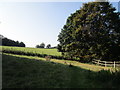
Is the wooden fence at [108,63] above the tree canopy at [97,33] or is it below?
below

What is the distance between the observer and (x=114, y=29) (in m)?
19.1

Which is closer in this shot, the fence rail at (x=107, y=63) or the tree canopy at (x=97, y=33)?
the fence rail at (x=107, y=63)

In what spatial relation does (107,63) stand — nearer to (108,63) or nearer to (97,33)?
(108,63)

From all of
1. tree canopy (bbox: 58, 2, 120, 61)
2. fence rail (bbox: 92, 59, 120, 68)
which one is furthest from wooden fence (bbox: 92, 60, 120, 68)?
tree canopy (bbox: 58, 2, 120, 61)

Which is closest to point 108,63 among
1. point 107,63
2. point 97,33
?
point 107,63

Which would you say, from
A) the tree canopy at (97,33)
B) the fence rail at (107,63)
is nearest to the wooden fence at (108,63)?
the fence rail at (107,63)

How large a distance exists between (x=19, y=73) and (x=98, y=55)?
15644mm

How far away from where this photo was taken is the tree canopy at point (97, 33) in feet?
60.2

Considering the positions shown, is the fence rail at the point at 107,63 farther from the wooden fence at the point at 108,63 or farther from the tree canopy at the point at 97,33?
the tree canopy at the point at 97,33

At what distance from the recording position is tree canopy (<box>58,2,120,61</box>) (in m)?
18.4

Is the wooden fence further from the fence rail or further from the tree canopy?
the tree canopy

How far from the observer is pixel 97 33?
18906mm

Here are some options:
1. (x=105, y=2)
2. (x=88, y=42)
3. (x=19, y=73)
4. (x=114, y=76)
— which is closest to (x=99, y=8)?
(x=105, y=2)

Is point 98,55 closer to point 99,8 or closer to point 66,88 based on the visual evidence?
point 99,8
